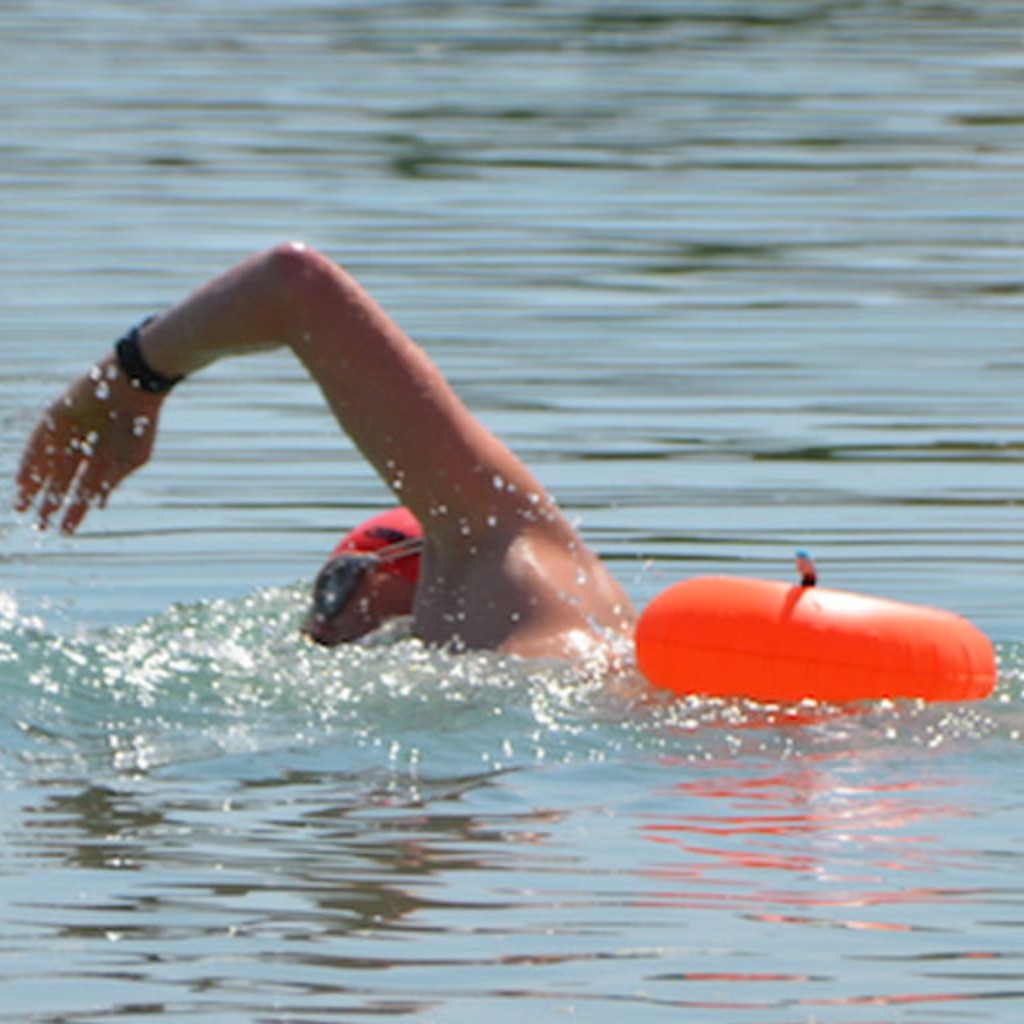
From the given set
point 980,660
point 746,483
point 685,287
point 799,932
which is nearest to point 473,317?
point 685,287

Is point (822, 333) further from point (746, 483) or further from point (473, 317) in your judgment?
point (746, 483)

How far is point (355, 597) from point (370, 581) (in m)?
0.05

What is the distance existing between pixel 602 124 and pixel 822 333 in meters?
8.70

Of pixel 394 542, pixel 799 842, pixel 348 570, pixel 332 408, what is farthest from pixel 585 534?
pixel 799 842

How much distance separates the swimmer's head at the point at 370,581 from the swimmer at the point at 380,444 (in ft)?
0.85

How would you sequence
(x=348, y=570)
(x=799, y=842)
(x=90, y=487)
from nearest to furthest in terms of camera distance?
(x=799, y=842) → (x=90, y=487) → (x=348, y=570)

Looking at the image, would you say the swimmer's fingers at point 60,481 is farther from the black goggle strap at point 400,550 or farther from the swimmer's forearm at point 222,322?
the black goggle strap at point 400,550

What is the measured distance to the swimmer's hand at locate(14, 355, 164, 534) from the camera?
761cm

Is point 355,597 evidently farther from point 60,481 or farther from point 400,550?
point 60,481

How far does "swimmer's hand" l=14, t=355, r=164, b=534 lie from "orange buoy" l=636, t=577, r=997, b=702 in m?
1.23

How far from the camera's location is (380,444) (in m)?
7.56

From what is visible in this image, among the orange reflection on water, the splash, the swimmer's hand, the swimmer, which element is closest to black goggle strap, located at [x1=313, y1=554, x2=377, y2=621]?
the splash

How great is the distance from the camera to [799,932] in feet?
19.4

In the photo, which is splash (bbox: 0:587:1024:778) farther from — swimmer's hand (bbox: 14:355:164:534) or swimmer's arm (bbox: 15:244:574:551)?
swimmer's hand (bbox: 14:355:164:534)
